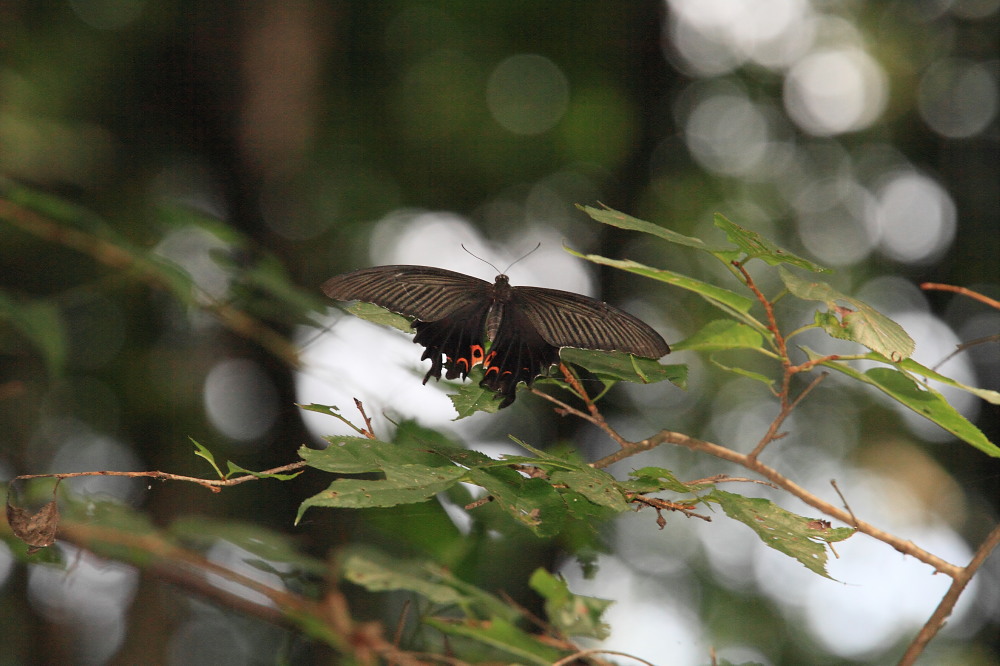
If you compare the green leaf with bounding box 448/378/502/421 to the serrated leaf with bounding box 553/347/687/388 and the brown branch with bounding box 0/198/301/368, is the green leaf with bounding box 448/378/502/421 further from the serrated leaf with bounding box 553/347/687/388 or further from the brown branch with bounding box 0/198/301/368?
the brown branch with bounding box 0/198/301/368

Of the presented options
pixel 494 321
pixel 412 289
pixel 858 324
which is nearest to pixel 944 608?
pixel 858 324

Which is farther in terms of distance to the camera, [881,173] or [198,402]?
[881,173]

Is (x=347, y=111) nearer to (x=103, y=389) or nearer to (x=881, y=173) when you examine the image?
(x=103, y=389)

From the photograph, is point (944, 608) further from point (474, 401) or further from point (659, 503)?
point (474, 401)

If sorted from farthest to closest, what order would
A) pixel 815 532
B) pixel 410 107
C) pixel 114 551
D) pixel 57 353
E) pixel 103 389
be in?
1. pixel 410 107
2. pixel 103 389
3. pixel 57 353
4. pixel 114 551
5. pixel 815 532

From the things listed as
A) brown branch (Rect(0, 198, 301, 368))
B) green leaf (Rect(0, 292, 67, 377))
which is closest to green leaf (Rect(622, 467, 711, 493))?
brown branch (Rect(0, 198, 301, 368))

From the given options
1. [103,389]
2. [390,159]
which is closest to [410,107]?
[390,159]

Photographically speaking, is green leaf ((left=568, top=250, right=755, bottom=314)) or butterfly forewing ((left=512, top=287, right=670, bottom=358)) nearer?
green leaf ((left=568, top=250, right=755, bottom=314))
